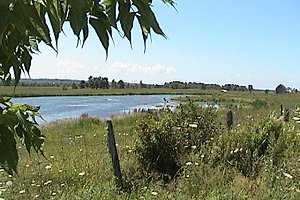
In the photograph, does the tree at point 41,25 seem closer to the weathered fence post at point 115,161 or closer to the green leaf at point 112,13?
the green leaf at point 112,13

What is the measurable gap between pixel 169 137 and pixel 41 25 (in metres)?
6.96

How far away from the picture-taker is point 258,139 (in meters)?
7.52

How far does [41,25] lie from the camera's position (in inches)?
44.7

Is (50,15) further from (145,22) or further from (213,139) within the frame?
(213,139)

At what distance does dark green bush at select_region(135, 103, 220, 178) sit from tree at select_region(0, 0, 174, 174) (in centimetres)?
596

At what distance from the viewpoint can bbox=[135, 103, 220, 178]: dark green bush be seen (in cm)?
779

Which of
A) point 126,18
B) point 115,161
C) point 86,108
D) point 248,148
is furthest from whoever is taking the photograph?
point 86,108

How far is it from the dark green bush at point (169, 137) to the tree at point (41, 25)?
5.96 m

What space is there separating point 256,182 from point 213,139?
5.77 ft

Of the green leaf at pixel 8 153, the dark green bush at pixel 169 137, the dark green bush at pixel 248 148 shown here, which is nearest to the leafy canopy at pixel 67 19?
the green leaf at pixel 8 153

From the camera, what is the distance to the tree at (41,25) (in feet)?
3.57

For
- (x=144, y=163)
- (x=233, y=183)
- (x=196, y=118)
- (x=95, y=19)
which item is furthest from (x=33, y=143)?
(x=196, y=118)

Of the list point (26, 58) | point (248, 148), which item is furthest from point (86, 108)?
point (26, 58)

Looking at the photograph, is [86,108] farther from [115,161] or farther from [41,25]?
[41,25]
